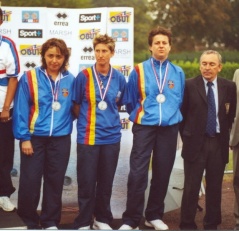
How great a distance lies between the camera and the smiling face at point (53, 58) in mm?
4320

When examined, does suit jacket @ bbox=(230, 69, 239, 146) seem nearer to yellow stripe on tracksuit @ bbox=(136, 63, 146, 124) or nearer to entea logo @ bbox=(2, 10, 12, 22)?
yellow stripe on tracksuit @ bbox=(136, 63, 146, 124)

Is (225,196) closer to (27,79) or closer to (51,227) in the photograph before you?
(51,227)

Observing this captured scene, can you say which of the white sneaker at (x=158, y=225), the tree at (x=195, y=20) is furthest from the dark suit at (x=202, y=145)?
the tree at (x=195, y=20)

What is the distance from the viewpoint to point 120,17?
17.1 feet

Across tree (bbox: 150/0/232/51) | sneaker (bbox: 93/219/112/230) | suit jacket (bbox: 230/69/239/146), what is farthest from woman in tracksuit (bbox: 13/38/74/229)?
tree (bbox: 150/0/232/51)

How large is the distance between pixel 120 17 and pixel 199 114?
1.34 m

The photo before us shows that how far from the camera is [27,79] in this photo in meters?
4.31

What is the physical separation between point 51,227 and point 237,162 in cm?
162

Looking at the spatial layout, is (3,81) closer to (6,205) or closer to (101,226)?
(6,205)

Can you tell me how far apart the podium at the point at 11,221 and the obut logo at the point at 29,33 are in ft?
5.60

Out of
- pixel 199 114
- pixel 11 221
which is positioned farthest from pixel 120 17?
pixel 11 221

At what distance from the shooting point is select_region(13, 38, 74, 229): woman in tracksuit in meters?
4.28

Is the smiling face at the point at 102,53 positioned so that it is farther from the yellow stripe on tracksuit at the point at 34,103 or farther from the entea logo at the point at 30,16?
the entea logo at the point at 30,16

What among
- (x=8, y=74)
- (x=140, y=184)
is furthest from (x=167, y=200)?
(x=8, y=74)
